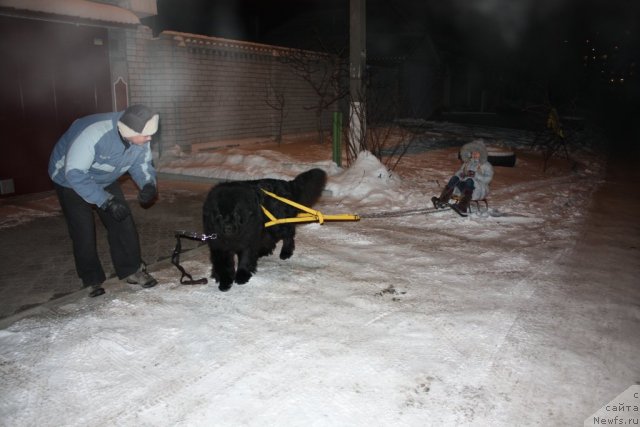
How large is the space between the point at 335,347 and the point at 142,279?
210 cm

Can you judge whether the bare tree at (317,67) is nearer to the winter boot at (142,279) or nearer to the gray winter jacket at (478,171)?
the gray winter jacket at (478,171)

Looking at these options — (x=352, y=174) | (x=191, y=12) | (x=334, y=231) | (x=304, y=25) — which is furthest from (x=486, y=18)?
(x=334, y=231)

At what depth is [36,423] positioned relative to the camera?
8.52 ft

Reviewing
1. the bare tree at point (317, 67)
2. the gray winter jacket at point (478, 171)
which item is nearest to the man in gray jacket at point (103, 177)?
the gray winter jacket at point (478, 171)

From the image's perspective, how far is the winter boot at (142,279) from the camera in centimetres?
443

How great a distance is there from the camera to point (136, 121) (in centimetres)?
369

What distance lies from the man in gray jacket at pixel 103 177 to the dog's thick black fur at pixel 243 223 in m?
0.64

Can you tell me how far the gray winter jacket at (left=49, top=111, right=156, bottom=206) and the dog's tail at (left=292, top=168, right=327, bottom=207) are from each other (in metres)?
1.68

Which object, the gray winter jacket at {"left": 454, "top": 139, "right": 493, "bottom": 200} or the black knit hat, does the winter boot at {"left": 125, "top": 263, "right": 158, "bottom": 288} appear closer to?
the black knit hat

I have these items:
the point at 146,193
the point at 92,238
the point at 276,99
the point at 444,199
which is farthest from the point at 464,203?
the point at 276,99

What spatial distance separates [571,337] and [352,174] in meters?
5.86

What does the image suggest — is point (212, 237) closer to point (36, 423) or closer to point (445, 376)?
point (36, 423)

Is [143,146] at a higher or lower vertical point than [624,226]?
higher

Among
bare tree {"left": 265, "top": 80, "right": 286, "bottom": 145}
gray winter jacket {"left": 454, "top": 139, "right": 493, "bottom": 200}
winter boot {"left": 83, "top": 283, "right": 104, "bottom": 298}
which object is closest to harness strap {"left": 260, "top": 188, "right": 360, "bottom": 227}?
winter boot {"left": 83, "top": 283, "right": 104, "bottom": 298}
